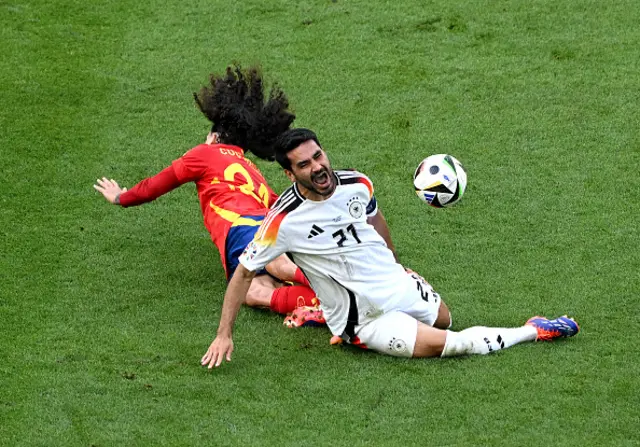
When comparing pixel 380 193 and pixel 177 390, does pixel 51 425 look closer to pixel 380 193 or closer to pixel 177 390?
pixel 177 390

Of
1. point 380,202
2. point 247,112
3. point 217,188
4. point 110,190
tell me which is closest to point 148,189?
point 110,190

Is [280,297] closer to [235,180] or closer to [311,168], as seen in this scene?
[235,180]

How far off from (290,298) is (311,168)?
4.06 ft

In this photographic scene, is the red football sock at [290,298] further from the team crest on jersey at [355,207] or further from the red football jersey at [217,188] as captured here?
the team crest on jersey at [355,207]

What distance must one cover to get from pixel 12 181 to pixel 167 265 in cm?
172

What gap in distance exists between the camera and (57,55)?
444 inches

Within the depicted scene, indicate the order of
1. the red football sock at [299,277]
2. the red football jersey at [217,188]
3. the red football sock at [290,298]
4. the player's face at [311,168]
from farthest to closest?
the red football jersey at [217,188]
the red football sock at [299,277]
the red football sock at [290,298]
the player's face at [311,168]

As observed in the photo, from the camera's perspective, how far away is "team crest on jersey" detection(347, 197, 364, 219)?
23.6 ft

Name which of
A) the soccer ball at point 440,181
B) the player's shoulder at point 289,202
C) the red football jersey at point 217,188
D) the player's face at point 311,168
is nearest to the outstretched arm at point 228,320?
the player's shoulder at point 289,202

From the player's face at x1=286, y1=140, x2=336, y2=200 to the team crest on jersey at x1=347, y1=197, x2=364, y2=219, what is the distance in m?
0.22

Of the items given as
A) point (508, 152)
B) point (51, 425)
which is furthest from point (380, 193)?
point (51, 425)

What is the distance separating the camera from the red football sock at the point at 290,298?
7.82 m

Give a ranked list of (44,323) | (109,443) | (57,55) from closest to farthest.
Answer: (109,443) → (44,323) → (57,55)

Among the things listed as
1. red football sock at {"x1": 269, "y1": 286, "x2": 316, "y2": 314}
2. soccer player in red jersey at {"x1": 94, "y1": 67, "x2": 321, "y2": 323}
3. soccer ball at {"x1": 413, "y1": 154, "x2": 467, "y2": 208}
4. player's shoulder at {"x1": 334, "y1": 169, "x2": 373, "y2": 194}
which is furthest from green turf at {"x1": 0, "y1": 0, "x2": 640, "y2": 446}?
player's shoulder at {"x1": 334, "y1": 169, "x2": 373, "y2": 194}
